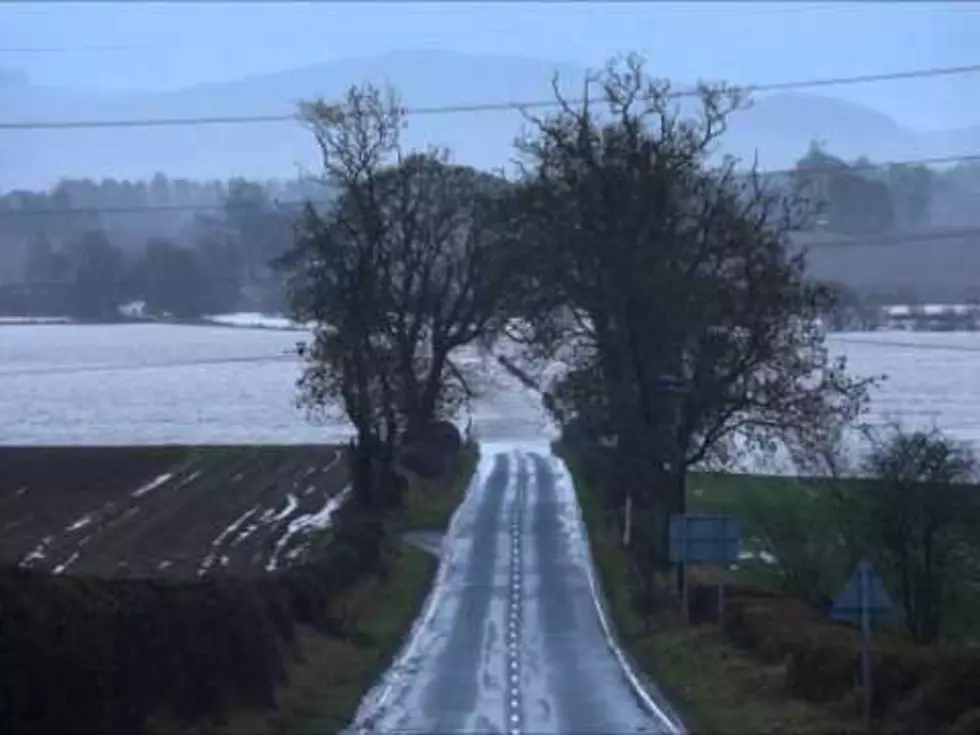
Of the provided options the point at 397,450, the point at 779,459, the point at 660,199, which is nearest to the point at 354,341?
the point at 397,450

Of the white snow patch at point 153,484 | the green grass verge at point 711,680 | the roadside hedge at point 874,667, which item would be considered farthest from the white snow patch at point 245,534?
the roadside hedge at point 874,667

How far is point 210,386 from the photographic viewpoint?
322 feet

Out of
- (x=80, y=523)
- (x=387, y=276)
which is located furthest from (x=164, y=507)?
(x=387, y=276)

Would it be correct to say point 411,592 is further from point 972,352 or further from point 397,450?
point 972,352

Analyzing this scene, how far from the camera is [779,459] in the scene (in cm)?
7106

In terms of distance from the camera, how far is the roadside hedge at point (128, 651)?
19.8 metres

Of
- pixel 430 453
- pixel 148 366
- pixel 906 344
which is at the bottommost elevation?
pixel 430 453

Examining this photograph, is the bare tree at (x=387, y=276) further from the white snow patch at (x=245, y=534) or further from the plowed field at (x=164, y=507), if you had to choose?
the white snow patch at (x=245, y=534)

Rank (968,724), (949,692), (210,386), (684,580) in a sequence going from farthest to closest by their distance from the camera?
(210,386)
(684,580)
(949,692)
(968,724)

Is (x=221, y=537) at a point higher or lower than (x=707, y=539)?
lower

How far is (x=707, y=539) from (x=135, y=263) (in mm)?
70126

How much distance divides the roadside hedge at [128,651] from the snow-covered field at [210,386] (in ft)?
117

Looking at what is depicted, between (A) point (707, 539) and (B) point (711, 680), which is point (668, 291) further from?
(B) point (711, 680)

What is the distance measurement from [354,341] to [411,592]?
2363cm
